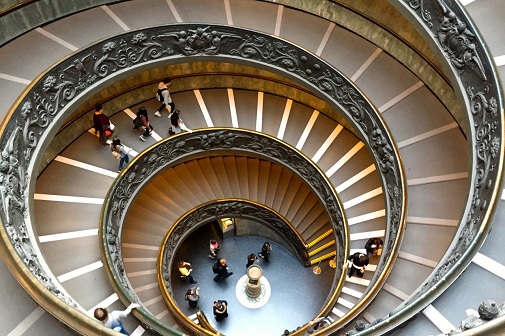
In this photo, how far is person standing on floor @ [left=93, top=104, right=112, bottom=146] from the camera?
34.8 ft

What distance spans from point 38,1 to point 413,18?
25.2 ft

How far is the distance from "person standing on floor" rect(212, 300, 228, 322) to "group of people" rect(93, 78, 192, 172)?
17.2 feet

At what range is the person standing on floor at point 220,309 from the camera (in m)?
13.3

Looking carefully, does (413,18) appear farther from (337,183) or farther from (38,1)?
(38,1)

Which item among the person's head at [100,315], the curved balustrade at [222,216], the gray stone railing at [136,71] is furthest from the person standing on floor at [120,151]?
the person's head at [100,315]

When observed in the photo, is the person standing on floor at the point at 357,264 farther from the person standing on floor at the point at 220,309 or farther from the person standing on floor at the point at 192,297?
the person standing on floor at the point at 192,297

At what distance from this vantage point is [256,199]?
46.3 ft

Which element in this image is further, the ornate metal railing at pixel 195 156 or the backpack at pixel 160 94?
the backpack at pixel 160 94

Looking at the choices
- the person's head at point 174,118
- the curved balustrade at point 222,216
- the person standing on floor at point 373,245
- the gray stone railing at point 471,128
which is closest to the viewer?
the gray stone railing at point 471,128

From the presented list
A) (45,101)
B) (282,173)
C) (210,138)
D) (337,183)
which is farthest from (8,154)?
(282,173)

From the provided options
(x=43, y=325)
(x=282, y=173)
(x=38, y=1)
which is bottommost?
(x=43, y=325)

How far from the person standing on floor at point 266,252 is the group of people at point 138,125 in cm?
521

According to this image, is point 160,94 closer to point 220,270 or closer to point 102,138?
point 102,138

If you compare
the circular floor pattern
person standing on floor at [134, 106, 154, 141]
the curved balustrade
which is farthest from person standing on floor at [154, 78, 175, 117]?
the circular floor pattern
